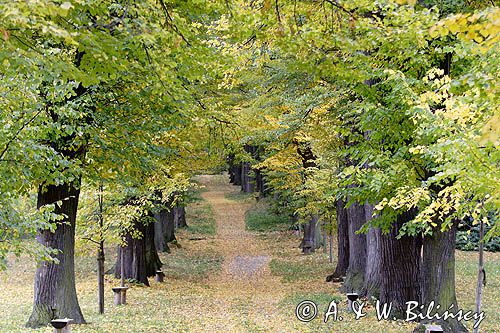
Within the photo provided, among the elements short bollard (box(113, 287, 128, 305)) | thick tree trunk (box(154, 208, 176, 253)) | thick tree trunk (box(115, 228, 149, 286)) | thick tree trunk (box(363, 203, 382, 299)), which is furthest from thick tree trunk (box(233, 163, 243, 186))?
thick tree trunk (box(363, 203, 382, 299))

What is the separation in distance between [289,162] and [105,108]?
13812 millimetres

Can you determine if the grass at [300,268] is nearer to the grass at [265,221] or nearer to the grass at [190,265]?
the grass at [190,265]

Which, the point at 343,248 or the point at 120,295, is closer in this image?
the point at 120,295

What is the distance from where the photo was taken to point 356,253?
1673cm

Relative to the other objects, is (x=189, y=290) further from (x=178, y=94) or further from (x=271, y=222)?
(x=271, y=222)

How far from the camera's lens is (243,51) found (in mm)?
8914

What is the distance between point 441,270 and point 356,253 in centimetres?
648

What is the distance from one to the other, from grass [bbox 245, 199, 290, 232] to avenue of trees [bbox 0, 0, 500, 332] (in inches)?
692

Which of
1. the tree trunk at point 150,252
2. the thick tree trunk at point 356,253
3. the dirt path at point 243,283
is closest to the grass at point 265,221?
the dirt path at point 243,283

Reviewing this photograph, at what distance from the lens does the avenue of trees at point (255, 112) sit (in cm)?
567

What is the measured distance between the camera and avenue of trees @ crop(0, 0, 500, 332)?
18.6 feet

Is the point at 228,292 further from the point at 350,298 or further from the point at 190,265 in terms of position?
the point at 190,265

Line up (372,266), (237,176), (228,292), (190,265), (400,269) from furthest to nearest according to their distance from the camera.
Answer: (237,176) → (190,265) → (228,292) → (372,266) → (400,269)

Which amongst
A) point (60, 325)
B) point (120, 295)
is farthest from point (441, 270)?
point (120, 295)
